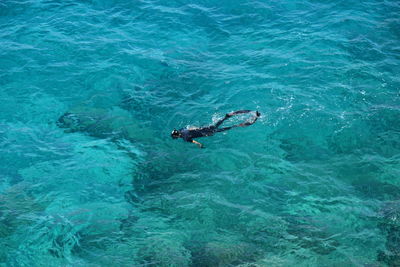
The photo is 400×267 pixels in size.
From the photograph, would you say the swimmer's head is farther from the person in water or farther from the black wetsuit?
the black wetsuit

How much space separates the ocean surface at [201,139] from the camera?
1653cm

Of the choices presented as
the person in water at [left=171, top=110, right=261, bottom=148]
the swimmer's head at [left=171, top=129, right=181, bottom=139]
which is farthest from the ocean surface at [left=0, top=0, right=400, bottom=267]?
the swimmer's head at [left=171, top=129, right=181, bottom=139]

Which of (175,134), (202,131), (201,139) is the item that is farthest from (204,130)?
(175,134)

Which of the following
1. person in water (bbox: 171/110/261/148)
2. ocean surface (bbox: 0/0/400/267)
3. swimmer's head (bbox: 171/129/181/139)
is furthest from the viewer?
person in water (bbox: 171/110/261/148)

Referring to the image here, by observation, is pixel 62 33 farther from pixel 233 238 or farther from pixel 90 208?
pixel 233 238

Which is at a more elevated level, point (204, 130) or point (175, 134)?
point (175, 134)

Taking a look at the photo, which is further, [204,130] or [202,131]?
[204,130]

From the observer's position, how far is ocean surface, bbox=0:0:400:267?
1653cm

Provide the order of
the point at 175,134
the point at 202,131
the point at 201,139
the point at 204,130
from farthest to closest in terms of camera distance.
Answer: the point at 201,139 → the point at 204,130 → the point at 202,131 → the point at 175,134

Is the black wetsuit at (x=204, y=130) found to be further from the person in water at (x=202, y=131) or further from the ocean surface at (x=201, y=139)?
the ocean surface at (x=201, y=139)

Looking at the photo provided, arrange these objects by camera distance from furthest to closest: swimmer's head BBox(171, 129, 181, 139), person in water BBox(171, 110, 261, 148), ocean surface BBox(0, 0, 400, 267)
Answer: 1. person in water BBox(171, 110, 261, 148)
2. swimmer's head BBox(171, 129, 181, 139)
3. ocean surface BBox(0, 0, 400, 267)

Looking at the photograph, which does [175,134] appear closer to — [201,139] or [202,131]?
[202,131]

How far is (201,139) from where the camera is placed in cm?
2128

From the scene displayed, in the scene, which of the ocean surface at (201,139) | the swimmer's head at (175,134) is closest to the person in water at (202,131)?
the swimmer's head at (175,134)
